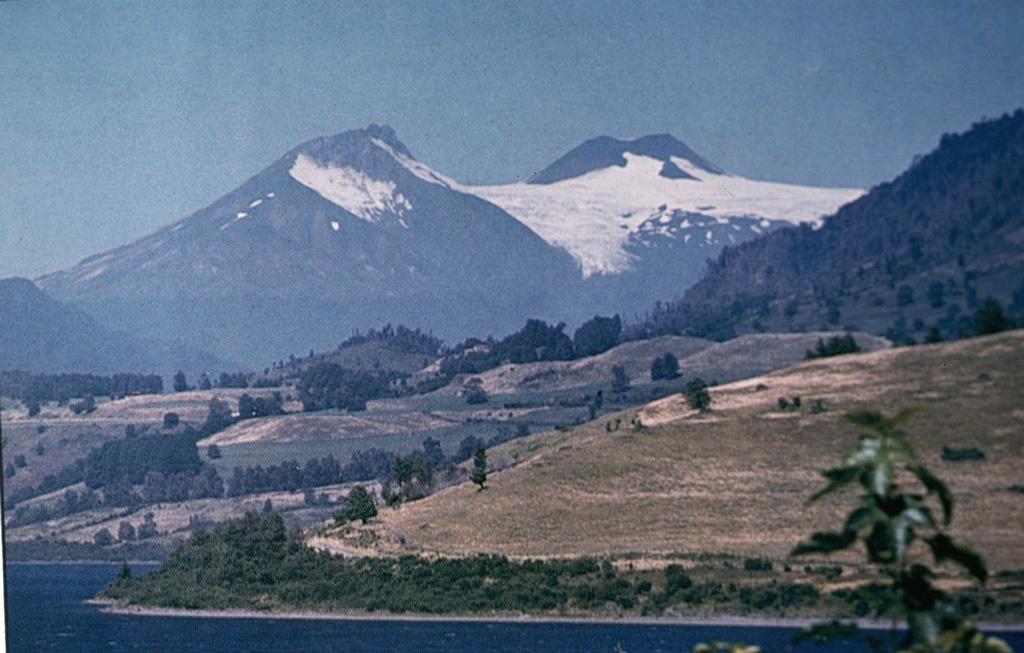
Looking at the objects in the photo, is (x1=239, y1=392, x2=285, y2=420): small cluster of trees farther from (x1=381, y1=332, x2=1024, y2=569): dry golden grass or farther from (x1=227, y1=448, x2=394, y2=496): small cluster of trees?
A: (x1=381, y1=332, x2=1024, y2=569): dry golden grass

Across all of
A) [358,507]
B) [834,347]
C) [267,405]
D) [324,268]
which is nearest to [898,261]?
[834,347]

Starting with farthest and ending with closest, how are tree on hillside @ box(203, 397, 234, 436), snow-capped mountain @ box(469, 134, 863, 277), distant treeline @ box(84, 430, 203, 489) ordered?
distant treeline @ box(84, 430, 203, 489), tree on hillside @ box(203, 397, 234, 436), snow-capped mountain @ box(469, 134, 863, 277)

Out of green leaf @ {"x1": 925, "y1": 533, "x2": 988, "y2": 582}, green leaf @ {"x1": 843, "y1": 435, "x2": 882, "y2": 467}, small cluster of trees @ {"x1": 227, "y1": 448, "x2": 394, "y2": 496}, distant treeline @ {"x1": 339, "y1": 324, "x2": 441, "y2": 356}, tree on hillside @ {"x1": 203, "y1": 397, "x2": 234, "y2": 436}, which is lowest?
small cluster of trees @ {"x1": 227, "y1": 448, "x2": 394, "y2": 496}

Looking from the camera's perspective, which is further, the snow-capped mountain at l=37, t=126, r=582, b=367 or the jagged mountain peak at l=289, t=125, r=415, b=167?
the snow-capped mountain at l=37, t=126, r=582, b=367

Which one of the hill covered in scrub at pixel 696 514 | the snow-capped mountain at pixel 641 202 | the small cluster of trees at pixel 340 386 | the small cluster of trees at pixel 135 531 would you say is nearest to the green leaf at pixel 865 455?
the hill covered in scrub at pixel 696 514

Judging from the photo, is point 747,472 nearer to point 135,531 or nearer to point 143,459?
point 143,459

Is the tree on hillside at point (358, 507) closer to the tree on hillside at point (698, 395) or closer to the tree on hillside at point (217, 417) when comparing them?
the tree on hillside at point (698, 395)

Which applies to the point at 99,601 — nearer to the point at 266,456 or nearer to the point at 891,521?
the point at 266,456

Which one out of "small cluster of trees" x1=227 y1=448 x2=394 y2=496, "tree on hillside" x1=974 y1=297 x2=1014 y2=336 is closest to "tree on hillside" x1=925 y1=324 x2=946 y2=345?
"tree on hillside" x1=974 y1=297 x2=1014 y2=336
